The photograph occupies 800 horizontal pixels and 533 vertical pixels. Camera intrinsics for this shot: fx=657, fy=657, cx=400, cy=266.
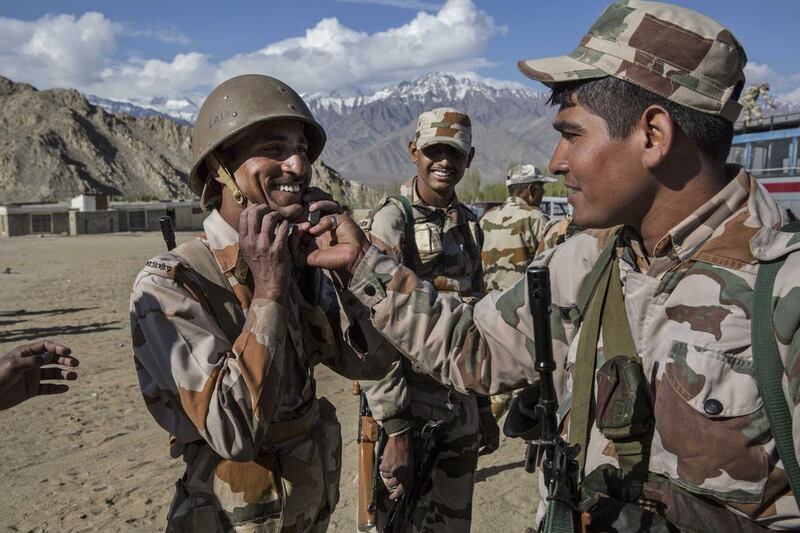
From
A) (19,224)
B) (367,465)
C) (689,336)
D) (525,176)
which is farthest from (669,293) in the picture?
(19,224)

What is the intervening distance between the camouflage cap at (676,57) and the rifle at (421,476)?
2571 mm

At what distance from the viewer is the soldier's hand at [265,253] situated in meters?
2.22

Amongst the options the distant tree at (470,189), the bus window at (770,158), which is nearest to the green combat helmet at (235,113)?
the bus window at (770,158)

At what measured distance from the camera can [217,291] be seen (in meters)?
2.42

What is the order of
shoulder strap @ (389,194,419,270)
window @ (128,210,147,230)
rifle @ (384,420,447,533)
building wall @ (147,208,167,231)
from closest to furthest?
rifle @ (384,420,447,533) → shoulder strap @ (389,194,419,270) → window @ (128,210,147,230) → building wall @ (147,208,167,231)

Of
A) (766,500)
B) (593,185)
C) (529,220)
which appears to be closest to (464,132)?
(529,220)

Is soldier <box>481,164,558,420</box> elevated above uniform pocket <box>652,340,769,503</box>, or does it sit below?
above

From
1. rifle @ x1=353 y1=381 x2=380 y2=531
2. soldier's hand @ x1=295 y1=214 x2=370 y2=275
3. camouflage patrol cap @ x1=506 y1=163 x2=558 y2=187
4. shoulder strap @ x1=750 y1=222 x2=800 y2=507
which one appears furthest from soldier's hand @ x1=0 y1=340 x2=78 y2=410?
camouflage patrol cap @ x1=506 y1=163 x2=558 y2=187

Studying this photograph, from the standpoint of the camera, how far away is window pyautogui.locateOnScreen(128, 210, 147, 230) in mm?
45250

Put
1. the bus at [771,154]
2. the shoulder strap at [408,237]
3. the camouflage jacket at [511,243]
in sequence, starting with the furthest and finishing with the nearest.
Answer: the bus at [771,154] → the camouflage jacket at [511,243] → the shoulder strap at [408,237]

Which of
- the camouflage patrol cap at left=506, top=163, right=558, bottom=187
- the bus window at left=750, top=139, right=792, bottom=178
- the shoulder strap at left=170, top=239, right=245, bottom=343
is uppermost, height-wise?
the bus window at left=750, top=139, right=792, bottom=178

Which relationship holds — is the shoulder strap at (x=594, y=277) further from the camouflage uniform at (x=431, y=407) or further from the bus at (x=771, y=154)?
the bus at (x=771, y=154)

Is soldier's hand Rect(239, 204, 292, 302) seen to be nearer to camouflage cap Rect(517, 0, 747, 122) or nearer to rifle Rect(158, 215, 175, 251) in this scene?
rifle Rect(158, 215, 175, 251)

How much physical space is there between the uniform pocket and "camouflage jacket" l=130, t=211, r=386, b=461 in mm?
1196
